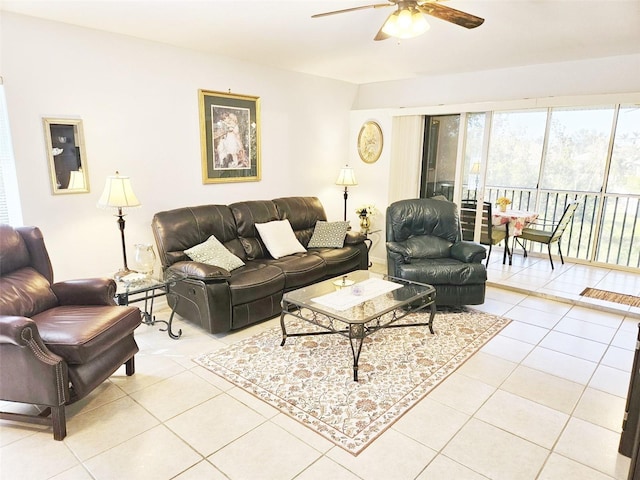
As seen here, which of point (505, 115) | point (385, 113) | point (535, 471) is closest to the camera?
point (535, 471)

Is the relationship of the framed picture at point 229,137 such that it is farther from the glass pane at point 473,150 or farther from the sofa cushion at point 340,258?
the glass pane at point 473,150

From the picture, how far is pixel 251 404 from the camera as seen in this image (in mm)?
2455

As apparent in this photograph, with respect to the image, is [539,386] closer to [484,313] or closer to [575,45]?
[484,313]

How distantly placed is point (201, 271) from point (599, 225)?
201 inches

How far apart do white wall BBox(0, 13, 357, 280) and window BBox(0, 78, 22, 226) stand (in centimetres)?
4

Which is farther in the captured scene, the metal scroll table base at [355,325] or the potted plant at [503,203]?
the potted plant at [503,203]

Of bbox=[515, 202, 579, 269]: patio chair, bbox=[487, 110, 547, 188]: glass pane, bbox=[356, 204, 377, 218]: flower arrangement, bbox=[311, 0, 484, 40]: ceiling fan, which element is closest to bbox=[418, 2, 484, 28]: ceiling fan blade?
bbox=[311, 0, 484, 40]: ceiling fan

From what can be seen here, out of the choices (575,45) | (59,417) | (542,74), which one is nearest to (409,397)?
(59,417)

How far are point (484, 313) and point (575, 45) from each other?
8.52 feet

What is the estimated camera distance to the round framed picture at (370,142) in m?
5.56

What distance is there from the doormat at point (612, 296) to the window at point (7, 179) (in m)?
5.35

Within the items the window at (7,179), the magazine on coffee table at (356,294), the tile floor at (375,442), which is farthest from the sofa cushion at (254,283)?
the window at (7,179)

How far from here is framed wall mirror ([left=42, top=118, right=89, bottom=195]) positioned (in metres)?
3.15

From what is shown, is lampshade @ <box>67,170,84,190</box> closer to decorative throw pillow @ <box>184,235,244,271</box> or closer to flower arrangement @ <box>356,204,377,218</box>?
decorative throw pillow @ <box>184,235,244,271</box>
